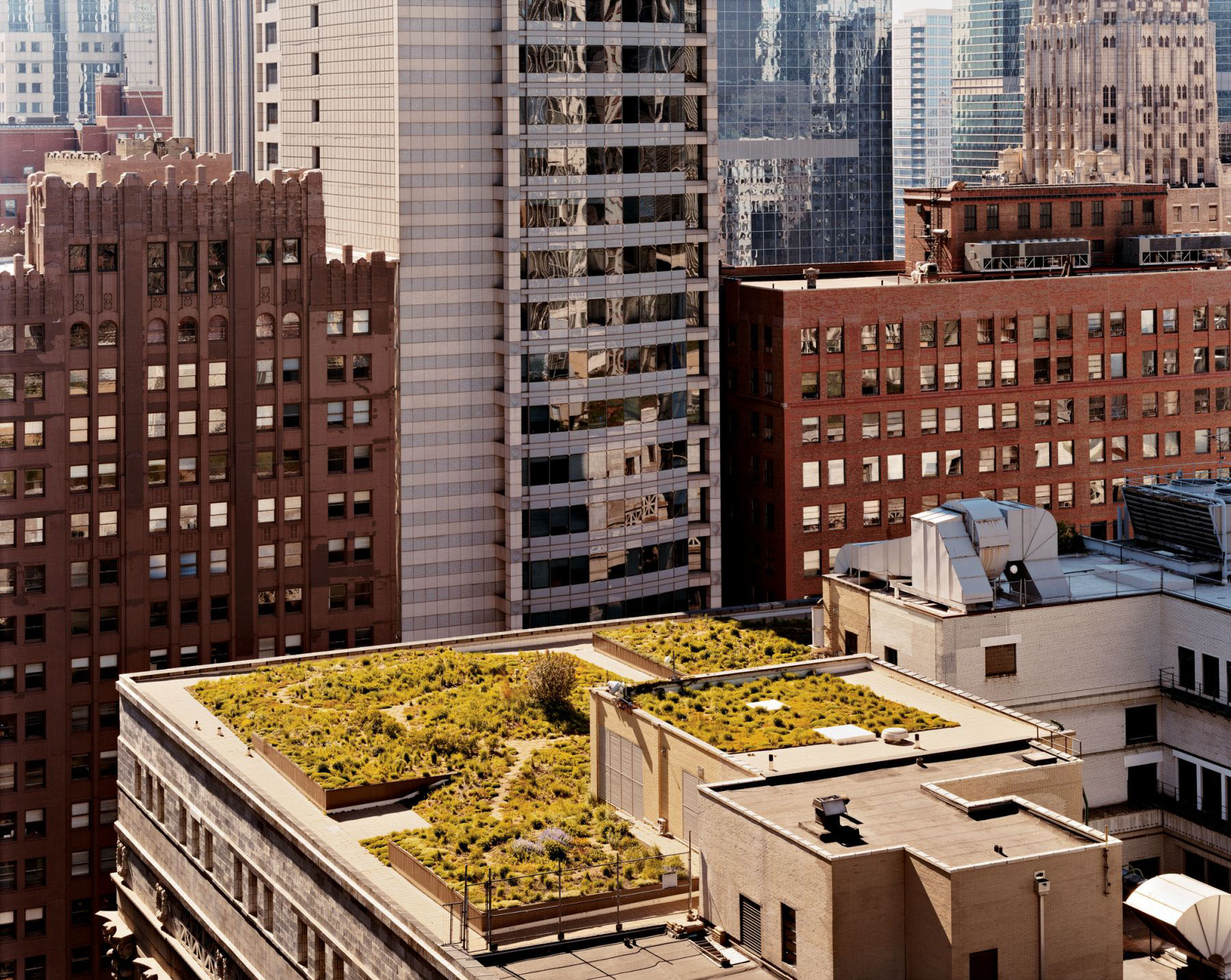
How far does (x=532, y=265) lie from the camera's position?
150 m

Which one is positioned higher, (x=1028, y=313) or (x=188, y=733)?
(x=1028, y=313)

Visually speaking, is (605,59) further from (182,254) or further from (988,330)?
(988,330)

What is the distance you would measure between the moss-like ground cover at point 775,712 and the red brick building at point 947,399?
65027 millimetres

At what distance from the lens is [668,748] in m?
88.9

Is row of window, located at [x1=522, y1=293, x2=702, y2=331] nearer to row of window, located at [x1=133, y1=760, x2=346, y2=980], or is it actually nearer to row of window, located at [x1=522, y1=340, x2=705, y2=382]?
row of window, located at [x1=522, y1=340, x2=705, y2=382]

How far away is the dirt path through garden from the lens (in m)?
91.8

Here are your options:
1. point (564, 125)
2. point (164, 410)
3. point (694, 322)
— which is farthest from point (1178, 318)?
point (164, 410)

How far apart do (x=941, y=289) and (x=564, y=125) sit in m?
34.7

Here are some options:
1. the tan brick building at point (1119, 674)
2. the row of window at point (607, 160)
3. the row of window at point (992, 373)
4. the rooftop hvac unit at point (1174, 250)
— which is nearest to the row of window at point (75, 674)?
the row of window at point (607, 160)

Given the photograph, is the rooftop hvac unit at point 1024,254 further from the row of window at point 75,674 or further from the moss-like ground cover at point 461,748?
the row of window at point 75,674

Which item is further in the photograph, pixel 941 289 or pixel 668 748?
pixel 941 289

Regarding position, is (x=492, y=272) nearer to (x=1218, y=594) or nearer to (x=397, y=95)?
(x=397, y=95)

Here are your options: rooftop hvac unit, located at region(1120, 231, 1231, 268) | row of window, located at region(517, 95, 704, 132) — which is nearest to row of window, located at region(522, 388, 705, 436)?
row of window, located at region(517, 95, 704, 132)

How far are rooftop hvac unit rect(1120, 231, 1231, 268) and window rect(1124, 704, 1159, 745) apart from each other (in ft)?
270
